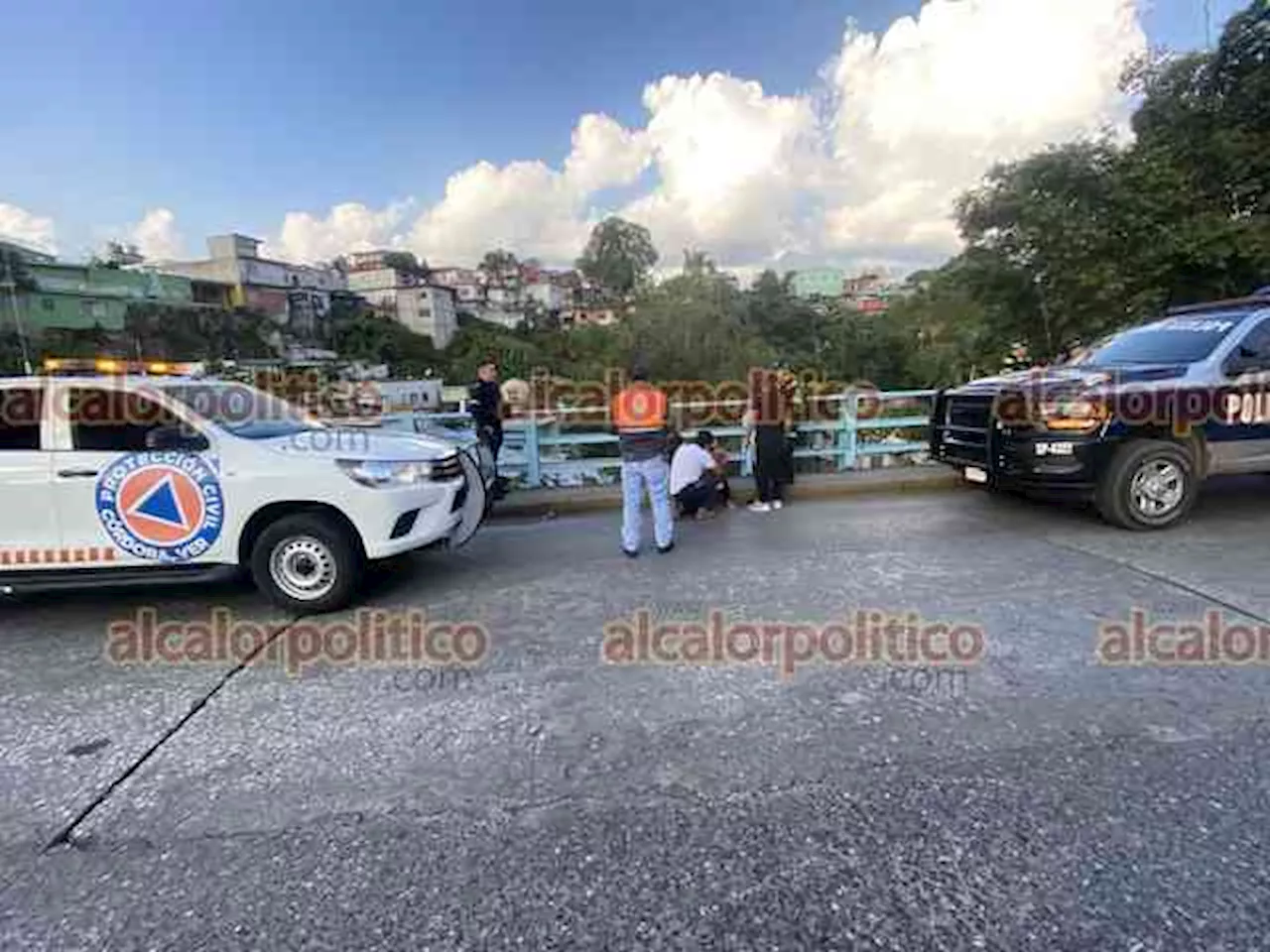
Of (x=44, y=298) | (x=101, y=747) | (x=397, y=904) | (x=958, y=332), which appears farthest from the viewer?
(x=44, y=298)

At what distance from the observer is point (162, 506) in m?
4.43

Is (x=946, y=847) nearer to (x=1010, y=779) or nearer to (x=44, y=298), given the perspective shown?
(x=1010, y=779)

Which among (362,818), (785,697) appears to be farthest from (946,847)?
(362,818)

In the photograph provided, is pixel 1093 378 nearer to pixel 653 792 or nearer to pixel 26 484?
pixel 653 792

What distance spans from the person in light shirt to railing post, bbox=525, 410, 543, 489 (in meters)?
1.90

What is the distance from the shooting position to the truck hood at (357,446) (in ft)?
15.1

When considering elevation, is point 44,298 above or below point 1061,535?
above

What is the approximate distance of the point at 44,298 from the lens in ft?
136

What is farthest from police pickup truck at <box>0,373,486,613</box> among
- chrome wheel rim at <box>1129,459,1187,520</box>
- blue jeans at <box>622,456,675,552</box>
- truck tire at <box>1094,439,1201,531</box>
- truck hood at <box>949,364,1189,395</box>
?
chrome wheel rim at <box>1129,459,1187,520</box>

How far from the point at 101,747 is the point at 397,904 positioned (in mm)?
1914

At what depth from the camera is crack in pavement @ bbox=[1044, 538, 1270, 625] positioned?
4031 millimetres

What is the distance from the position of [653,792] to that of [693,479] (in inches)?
188

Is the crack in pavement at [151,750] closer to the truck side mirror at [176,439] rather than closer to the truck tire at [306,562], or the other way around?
the truck tire at [306,562]

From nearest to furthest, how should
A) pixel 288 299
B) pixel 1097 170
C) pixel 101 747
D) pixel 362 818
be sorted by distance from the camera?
pixel 362 818 → pixel 101 747 → pixel 1097 170 → pixel 288 299
